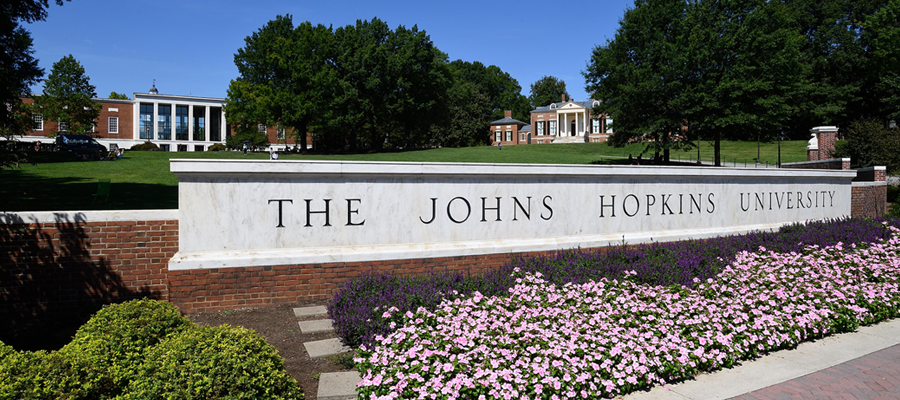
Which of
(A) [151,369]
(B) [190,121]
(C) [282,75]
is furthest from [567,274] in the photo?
(B) [190,121]

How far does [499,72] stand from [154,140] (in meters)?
63.7

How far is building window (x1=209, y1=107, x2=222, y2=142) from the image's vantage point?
78.0 meters

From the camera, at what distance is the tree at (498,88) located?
10369 centimetres

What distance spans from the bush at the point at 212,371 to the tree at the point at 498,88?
10009 centimetres

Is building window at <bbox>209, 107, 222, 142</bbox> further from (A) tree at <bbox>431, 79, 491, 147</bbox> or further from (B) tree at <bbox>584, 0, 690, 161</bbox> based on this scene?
(B) tree at <bbox>584, 0, 690, 161</bbox>

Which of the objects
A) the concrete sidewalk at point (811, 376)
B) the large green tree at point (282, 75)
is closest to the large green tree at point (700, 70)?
the large green tree at point (282, 75)

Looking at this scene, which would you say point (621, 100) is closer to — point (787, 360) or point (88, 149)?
point (787, 360)

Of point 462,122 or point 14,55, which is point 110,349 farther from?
point 462,122

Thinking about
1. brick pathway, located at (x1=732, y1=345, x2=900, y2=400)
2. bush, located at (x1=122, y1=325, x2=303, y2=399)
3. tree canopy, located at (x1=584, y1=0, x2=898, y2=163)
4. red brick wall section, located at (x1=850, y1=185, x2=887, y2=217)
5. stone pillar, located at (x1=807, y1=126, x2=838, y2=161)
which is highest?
tree canopy, located at (x1=584, y1=0, x2=898, y2=163)

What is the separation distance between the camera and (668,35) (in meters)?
33.9

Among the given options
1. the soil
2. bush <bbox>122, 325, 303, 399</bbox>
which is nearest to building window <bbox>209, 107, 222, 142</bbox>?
the soil

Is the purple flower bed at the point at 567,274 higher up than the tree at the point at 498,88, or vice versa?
the tree at the point at 498,88

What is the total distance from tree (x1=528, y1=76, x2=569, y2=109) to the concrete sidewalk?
11131 centimetres

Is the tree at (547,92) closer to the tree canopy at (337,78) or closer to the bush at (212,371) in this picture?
the tree canopy at (337,78)
